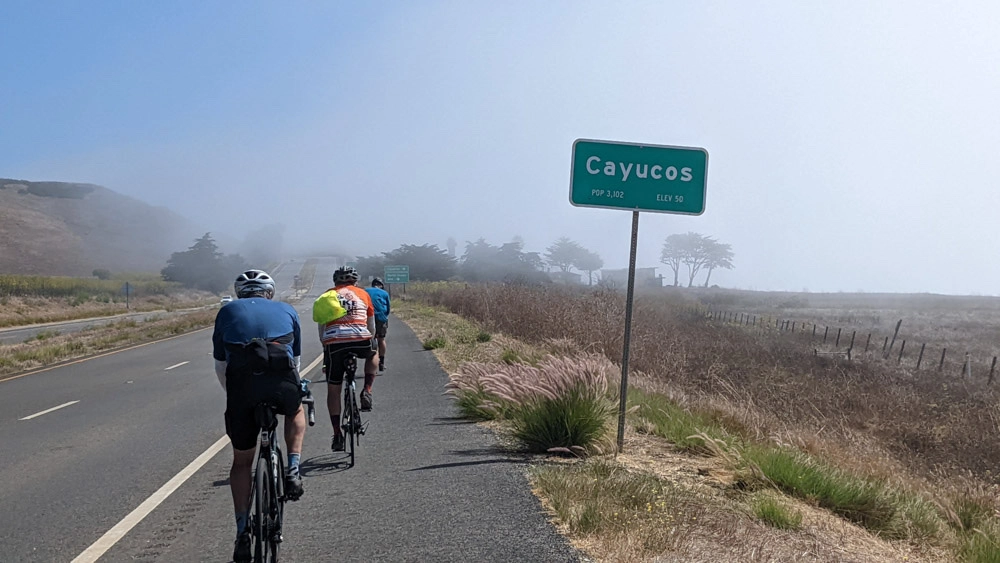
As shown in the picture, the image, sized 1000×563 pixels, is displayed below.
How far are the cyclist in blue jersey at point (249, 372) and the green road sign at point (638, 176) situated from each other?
3814 millimetres

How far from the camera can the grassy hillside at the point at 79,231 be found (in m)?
124

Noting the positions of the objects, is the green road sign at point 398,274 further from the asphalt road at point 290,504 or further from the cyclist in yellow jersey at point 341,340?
the cyclist in yellow jersey at point 341,340

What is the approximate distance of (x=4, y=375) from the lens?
67.7 ft

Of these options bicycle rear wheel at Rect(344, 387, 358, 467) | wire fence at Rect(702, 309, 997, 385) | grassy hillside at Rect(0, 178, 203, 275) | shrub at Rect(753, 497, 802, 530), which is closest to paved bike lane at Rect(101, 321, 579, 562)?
bicycle rear wheel at Rect(344, 387, 358, 467)

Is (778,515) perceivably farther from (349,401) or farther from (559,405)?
(349,401)

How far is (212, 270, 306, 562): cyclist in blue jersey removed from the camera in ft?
16.1

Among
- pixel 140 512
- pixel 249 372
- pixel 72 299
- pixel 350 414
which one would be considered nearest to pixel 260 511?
pixel 249 372

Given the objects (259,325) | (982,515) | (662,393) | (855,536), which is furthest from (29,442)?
(982,515)

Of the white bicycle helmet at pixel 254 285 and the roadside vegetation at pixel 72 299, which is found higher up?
the white bicycle helmet at pixel 254 285

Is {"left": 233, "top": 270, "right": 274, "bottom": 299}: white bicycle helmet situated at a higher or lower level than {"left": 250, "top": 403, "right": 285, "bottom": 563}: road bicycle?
higher

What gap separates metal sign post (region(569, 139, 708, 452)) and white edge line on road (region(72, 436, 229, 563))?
426cm

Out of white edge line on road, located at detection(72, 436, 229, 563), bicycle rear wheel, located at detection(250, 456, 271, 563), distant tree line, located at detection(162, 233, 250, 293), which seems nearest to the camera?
bicycle rear wheel, located at detection(250, 456, 271, 563)

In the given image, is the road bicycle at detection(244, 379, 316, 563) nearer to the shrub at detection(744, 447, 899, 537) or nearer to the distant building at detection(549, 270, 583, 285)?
the shrub at detection(744, 447, 899, 537)

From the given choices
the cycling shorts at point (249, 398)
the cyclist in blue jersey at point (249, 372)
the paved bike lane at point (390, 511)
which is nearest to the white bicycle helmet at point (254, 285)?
the cyclist in blue jersey at point (249, 372)
